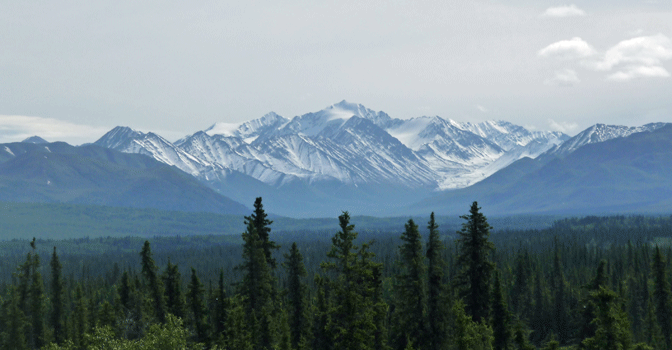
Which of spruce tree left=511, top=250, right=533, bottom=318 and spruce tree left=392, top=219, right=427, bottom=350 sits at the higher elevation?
spruce tree left=392, top=219, right=427, bottom=350

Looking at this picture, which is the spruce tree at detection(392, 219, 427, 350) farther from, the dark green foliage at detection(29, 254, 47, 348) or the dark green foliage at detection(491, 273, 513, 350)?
the dark green foliage at detection(29, 254, 47, 348)

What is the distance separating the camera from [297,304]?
6456cm

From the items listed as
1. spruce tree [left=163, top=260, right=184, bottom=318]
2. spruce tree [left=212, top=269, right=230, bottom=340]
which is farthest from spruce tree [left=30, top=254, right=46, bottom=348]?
spruce tree [left=212, top=269, right=230, bottom=340]

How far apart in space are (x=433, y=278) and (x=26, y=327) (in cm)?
5867

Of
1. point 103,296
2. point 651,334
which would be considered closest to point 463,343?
point 651,334

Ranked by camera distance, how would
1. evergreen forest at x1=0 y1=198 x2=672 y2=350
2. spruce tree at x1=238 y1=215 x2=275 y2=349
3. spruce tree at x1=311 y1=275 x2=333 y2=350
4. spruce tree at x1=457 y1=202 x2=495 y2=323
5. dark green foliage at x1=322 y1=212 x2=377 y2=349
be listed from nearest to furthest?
dark green foliage at x1=322 y1=212 x2=377 y2=349 < evergreen forest at x1=0 y1=198 x2=672 y2=350 < spruce tree at x1=311 y1=275 x2=333 y2=350 < spruce tree at x1=457 y1=202 x2=495 y2=323 < spruce tree at x1=238 y1=215 x2=275 y2=349

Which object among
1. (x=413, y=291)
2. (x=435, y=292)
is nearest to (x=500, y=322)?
(x=435, y=292)

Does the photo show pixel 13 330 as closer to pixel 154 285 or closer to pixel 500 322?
pixel 154 285

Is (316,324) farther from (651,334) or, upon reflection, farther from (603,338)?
(651,334)

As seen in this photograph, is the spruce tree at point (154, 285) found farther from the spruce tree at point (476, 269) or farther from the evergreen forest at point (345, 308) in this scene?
the spruce tree at point (476, 269)

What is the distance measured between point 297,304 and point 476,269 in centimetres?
1779

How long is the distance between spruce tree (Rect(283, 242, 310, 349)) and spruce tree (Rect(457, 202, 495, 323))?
48.1 feet

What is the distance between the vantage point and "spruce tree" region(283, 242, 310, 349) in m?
62.5

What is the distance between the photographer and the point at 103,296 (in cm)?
14475
